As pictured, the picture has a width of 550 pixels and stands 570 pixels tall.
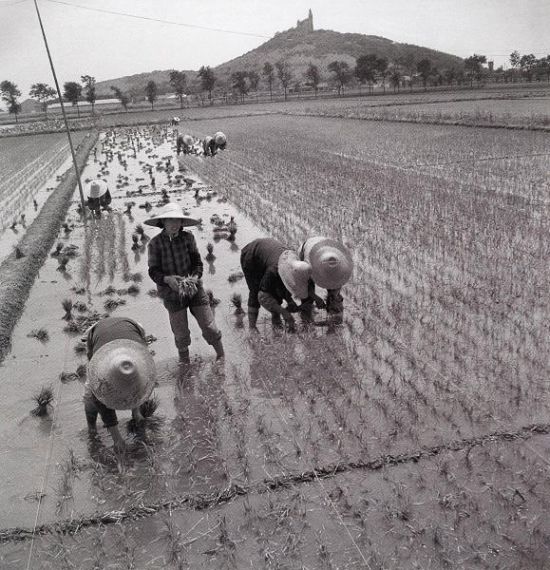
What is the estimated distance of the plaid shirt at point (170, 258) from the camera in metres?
4.77

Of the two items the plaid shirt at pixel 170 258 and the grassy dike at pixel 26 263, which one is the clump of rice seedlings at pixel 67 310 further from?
the plaid shirt at pixel 170 258

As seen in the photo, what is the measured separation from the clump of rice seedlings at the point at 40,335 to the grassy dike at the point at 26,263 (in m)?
0.23

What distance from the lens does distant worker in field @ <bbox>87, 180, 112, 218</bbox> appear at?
36.0 ft

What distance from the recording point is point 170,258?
482cm

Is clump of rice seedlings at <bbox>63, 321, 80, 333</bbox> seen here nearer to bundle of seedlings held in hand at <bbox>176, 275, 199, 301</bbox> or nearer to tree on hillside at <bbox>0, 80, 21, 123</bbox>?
bundle of seedlings held in hand at <bbox>176, 275, 199, 301</bbox>

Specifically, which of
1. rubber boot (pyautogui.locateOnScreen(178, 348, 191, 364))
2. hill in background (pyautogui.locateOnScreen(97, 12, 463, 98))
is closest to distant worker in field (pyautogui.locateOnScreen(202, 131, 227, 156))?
rubber boot (pyautogui.locateOnScreen(178, 348, 191, 364))

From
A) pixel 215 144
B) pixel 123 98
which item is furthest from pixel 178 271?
pixel 123 98

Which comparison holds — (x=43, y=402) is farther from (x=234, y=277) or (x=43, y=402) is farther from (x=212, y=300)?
(x=234, y=277)

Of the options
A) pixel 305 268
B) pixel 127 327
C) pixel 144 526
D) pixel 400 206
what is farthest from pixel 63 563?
pixel 400 206

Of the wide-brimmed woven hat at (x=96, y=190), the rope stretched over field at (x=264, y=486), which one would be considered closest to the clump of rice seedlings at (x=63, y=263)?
the wide-brimmed woven hat at (x=96, y=190)

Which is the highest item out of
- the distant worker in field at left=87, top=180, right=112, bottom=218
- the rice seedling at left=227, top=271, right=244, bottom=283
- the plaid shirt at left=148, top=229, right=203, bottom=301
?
the plaid shirt at left=148, top=229, right=203, bottom=301

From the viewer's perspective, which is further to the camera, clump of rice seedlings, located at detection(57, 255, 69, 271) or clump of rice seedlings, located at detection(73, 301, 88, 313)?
clump of rice seedlings, located at detection(57, 255, 69, 271)

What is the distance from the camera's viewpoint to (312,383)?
15.0 ft

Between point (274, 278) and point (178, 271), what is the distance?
854 mm
